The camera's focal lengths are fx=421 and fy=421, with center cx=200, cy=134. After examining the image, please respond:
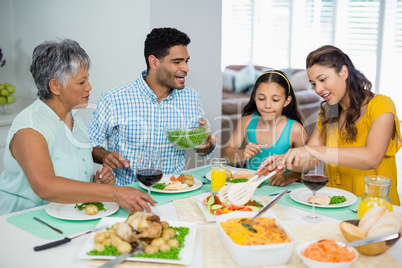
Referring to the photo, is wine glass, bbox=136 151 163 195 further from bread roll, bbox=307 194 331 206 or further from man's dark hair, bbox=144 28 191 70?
man's dark hair, bbox=144 28 191 70

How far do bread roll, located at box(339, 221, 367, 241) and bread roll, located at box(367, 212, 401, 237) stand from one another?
0.06ft

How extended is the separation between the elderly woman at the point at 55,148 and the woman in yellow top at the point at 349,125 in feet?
2.91

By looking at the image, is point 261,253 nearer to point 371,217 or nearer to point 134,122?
point 371,217

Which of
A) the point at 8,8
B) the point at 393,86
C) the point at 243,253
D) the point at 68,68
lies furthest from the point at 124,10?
the point at 393,86

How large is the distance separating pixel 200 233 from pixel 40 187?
57 centimetres

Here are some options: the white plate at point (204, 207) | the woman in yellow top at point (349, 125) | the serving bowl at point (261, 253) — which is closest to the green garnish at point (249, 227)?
the serving bowl at point (261, 253)

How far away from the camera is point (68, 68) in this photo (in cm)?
174

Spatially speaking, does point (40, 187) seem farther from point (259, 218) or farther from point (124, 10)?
point (124, 10)

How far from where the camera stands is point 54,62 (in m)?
1.71

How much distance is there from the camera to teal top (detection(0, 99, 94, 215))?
66.1 inches

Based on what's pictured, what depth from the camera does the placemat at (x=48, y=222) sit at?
1.33 meters

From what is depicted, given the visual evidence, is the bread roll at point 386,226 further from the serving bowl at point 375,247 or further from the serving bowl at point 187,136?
the serving bowl at point 187,136

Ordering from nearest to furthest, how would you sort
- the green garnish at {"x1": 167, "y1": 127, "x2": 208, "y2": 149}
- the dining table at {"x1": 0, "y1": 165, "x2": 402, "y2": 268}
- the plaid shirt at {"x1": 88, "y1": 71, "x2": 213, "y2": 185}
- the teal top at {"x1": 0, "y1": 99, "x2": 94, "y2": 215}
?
1. the dining table at {"x1": 0, "y1": 165, "x2": 402, "y2": 268}
2. the teal top at {"x1": 0, "y1": 99, "x2": 94, "y2": 215}
3. the green garnish at {"x1": 167, "y1": 127, "x2": 208, "y2": 149}
4. the plaid shirt at {"x1": 88, "y1": 71, "x2": 213, "y2": 185}

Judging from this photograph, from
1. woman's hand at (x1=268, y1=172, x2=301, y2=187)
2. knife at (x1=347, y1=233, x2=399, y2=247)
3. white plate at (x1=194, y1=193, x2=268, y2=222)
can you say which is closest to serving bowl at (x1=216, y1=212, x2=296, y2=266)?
knife at (x1=347, y1=233, x2=399, y2=247)
